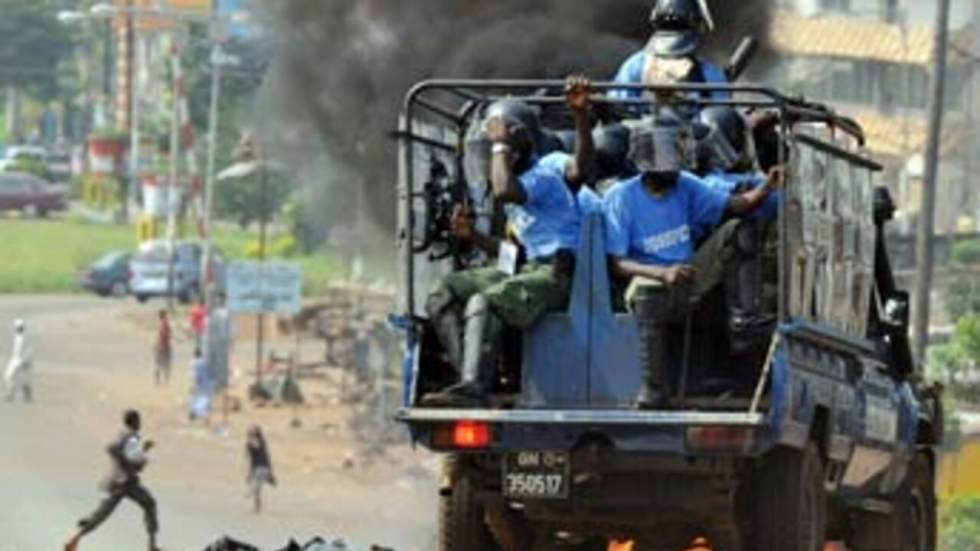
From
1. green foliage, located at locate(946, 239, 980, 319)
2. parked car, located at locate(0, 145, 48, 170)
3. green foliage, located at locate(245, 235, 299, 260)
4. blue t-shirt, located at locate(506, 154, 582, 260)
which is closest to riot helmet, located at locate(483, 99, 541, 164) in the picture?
blue t-shirt, located at locate(506, 154, 582, 260)

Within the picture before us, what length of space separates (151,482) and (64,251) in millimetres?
50785

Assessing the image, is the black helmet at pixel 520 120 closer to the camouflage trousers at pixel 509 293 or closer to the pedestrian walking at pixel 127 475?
the camouflage trousers at pixel 509 293

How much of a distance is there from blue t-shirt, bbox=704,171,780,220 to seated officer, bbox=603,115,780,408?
5 cm

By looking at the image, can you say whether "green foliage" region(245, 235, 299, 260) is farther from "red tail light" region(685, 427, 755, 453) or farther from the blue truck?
"red tail light" region(685, 427, 755, 453)

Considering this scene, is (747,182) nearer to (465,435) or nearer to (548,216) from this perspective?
(548,216)

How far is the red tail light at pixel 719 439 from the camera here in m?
14.7

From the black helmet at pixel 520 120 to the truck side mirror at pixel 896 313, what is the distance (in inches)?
93.3

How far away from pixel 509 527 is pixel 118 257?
236ft

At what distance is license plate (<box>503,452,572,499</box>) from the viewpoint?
49.3 feet

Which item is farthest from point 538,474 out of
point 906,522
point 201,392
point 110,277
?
point 110,277

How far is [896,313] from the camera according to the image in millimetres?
17234

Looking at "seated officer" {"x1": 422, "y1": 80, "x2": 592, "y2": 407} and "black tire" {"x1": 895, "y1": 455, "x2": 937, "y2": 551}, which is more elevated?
"seated officer" {"x1": 422, "y1": 80, "x2": 592, "y2": 407}

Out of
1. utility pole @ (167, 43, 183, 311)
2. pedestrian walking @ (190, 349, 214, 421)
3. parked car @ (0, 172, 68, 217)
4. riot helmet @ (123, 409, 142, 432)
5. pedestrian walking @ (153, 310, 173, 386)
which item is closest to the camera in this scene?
riot helmet @ (123, 409, 142, 432)

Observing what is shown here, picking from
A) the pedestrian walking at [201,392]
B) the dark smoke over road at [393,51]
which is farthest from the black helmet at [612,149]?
the pedestrian walking at [201,392]
